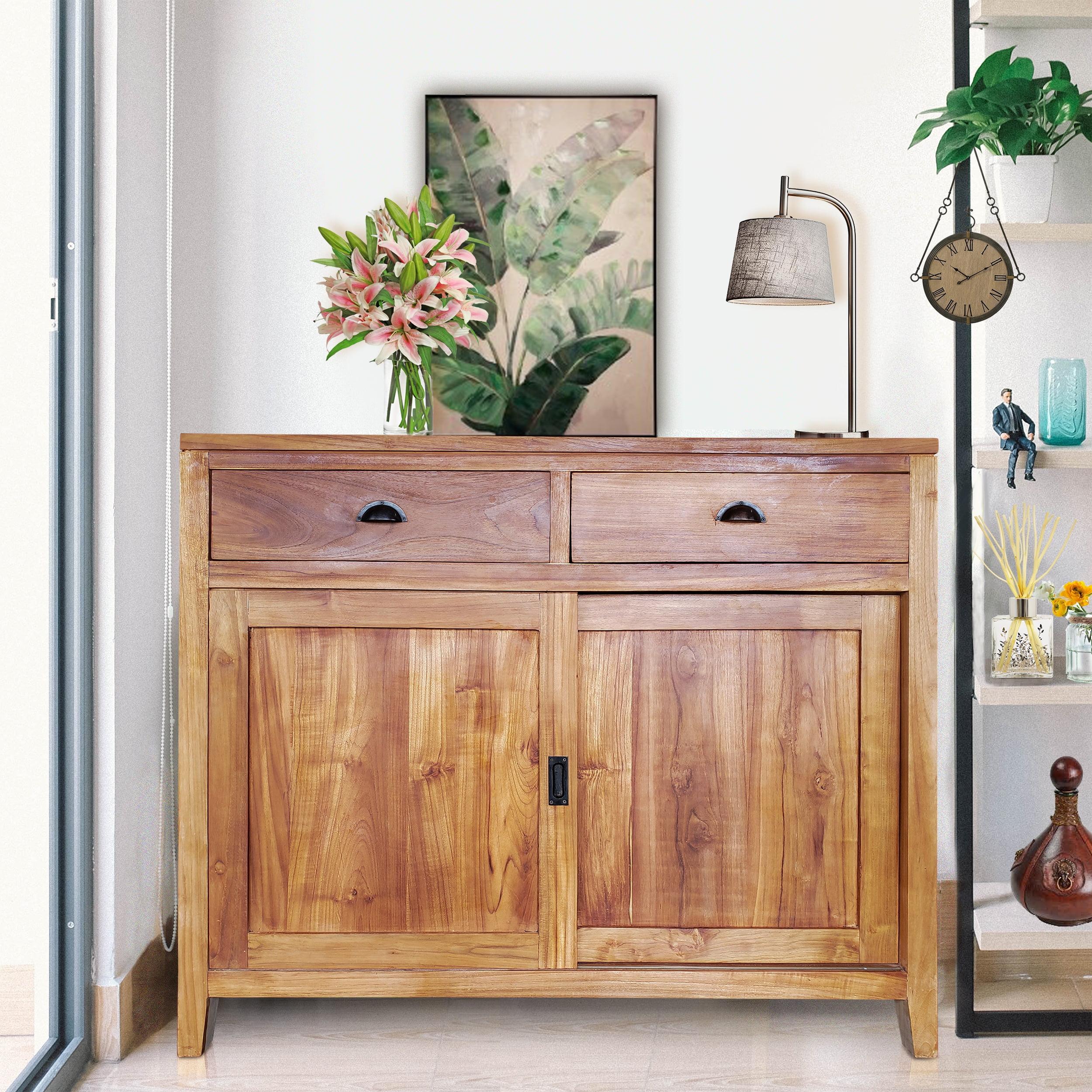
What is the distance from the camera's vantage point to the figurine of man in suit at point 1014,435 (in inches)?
70.6

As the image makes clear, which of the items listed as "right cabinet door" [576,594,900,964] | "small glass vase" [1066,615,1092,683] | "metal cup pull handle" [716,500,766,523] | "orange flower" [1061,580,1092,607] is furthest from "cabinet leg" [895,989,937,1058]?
"metal cup pull handle" [716,500,766,523]

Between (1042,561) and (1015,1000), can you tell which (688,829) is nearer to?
(1015,1000)

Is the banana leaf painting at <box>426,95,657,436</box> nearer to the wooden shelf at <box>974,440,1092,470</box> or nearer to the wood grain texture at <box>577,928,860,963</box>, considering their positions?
the wooden shelf at <box>974,440,1092,470</box>

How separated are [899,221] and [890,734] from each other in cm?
110

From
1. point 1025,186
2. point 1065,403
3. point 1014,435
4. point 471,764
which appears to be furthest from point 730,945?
point 1025,186

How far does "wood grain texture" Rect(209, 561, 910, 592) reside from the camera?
1709mm

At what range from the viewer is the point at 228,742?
1723mm

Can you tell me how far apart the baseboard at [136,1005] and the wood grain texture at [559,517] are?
1.07m

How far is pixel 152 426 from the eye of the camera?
2012 mm

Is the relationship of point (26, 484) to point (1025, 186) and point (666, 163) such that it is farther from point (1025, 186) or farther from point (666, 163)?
point (1025, 186)

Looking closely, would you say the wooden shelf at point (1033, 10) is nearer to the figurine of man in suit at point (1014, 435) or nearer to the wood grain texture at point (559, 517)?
the figurine of man in suit at point (1014, 435)

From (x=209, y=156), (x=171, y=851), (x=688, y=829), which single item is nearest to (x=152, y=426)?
(x=209, y=156)

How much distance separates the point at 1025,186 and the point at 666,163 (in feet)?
2.30

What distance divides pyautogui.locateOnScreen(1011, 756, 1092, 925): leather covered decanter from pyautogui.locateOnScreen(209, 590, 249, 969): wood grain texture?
1.39 meters
